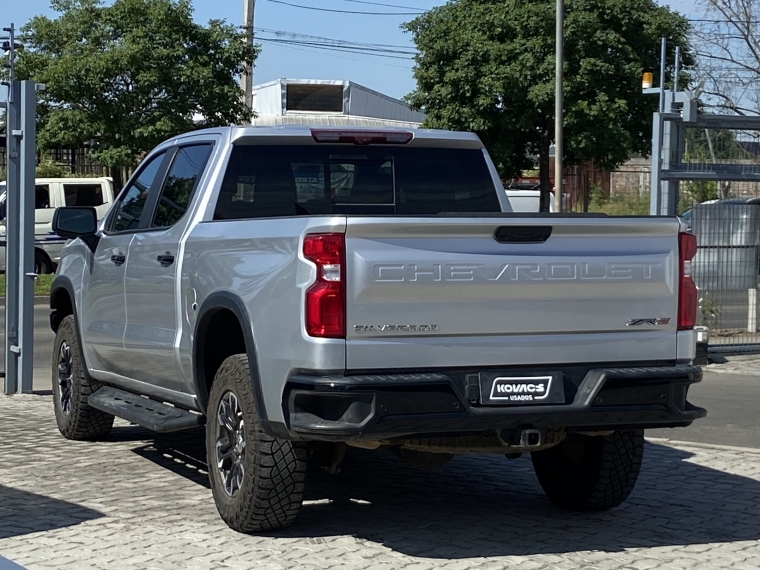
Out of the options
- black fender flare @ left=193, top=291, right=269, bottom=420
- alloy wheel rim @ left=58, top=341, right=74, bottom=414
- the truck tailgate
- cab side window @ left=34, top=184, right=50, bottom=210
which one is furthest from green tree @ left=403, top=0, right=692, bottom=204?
the truck tailgate

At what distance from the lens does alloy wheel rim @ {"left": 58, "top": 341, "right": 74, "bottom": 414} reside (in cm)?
886

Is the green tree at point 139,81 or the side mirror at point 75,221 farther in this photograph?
the green tree at point 139,81

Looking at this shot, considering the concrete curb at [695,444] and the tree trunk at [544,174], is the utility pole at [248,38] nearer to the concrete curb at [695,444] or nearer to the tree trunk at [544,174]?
the tree trunk at [544,174]

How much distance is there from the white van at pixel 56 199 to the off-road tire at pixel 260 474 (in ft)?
68.4

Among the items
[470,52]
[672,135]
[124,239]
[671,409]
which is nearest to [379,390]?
[671,409]

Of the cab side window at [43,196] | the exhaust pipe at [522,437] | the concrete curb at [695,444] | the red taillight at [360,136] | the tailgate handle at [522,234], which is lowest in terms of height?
the concrete curb at [695,444]

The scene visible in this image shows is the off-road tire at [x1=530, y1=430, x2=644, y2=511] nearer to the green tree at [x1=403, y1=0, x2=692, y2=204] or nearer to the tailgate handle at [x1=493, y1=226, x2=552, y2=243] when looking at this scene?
the tailgate handle at [x1=493, y1=226, x2=552, y2=243]

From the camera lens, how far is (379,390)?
17.5 feet

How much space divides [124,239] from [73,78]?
3002 cm

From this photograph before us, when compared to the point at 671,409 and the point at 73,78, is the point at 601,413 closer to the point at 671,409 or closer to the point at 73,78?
the point at 671,409

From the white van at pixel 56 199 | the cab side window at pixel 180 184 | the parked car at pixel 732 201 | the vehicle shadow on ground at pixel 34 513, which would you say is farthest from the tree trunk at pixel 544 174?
the vehicle shadow on ground at pixel 34 513

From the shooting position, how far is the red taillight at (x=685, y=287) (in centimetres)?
593

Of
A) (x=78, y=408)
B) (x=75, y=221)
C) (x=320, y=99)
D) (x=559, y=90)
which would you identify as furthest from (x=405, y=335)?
(x=320, y=99)

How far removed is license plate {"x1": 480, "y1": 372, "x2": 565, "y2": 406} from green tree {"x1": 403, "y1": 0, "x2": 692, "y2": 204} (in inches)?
1331
